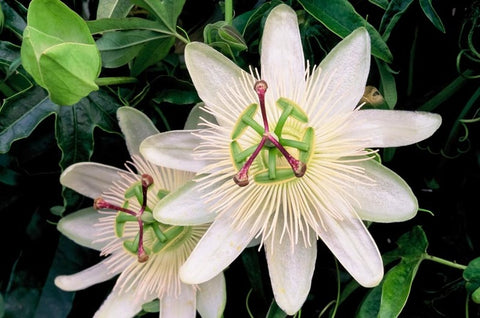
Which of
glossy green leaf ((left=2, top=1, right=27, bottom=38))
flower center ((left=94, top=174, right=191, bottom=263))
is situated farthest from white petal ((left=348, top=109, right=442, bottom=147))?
glossy green leaf ((left=2, top=1, right=27, bottom=38))

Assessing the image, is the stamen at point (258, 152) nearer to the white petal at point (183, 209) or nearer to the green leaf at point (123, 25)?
the white petal at point (183, 209)

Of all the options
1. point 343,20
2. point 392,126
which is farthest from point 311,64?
point 392,126

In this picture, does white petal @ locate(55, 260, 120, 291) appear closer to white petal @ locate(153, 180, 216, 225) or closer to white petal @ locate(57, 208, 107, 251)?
white petal @ locate(57, 208, 107, 251)

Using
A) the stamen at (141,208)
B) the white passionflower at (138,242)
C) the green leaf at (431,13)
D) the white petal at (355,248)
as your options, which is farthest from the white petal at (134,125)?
the green leaf at (431,13)

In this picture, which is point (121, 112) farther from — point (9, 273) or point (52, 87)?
point (9, 273)

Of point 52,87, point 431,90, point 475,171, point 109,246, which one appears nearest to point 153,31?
point 52,87

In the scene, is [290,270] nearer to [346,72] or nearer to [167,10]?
[346,72]
